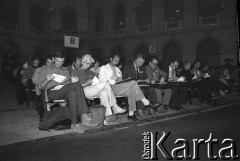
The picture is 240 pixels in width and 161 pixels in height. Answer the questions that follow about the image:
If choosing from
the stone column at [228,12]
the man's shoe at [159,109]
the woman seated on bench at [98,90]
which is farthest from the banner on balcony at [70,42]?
the stone column at [228,12]

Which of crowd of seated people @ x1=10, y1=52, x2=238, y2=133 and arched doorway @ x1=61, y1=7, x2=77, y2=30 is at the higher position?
arched doorway @ x1=61, y1=7, x2=77, y2=30

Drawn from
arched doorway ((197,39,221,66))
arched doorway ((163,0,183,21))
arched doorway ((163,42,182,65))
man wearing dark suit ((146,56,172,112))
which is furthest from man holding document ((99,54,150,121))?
arched doorway ((163,0,183,21))

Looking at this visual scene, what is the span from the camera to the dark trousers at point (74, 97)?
4.93 metres

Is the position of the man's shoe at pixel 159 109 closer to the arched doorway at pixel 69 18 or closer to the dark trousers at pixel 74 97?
the dark trousers at pixel 74 97

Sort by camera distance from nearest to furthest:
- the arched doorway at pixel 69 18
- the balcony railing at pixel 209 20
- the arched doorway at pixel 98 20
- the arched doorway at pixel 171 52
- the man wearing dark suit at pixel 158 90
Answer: the man wearing dark suit at pixel 158 90 < the balcony railing at pixel 209 20 < the arched doorway at pixel 171 52 < the arched doorway at pixel 69 18 < the arched doorway at pixel 98 20

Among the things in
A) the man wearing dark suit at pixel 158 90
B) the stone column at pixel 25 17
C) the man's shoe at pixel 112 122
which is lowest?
the man's shoe at pixel 112 122

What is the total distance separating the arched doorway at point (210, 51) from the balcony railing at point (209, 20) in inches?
56.2

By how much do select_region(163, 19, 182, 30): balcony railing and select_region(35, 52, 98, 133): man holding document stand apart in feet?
59.8

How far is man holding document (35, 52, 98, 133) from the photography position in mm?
4945

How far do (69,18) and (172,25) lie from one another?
38.3 feet

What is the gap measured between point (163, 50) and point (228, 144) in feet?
63.9

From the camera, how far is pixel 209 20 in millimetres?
20656

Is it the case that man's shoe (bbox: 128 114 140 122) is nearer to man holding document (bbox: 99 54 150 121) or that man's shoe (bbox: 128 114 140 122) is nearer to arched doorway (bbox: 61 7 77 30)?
man holding document (bbox: 99 54 150 121)

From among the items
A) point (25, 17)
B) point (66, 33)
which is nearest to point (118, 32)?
point (66, 33)
